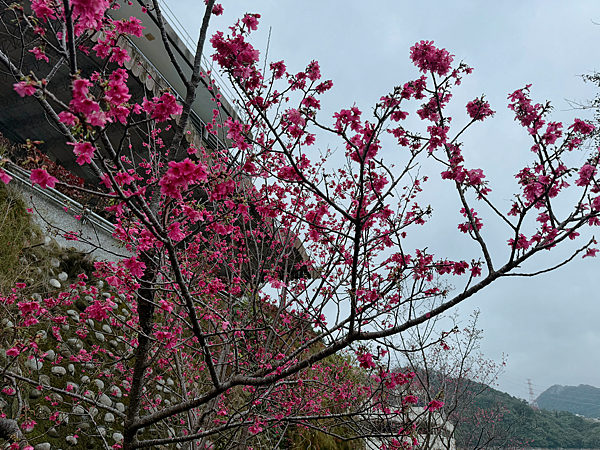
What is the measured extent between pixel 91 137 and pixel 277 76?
2177 mm

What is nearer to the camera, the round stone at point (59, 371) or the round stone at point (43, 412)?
the round stone at point (43, 412)

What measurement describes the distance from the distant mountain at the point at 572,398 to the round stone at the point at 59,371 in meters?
58.8

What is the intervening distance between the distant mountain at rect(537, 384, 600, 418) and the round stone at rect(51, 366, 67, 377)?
2314 inches

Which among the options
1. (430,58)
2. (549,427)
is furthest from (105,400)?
(549,427)

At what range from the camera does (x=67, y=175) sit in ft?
19.8

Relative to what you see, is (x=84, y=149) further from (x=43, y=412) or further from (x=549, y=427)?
(x=549, y=427)

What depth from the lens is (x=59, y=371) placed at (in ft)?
14.5

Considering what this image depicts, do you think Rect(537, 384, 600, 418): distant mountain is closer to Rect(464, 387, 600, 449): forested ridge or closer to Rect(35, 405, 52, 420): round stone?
Rect(464, 387, 600, 449): forested ridge

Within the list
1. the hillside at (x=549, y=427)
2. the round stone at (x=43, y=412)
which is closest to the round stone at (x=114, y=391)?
the round stone at (x=43, y=412)

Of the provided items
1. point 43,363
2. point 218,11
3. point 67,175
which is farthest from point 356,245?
point 67,175

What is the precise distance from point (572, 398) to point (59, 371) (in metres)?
68.9

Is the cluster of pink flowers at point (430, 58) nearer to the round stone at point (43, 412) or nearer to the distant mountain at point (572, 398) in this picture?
the round stone at point (43, 412)

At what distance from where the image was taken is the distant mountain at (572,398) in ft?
153

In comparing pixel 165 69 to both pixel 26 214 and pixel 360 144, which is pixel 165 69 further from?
pixel 360 144
